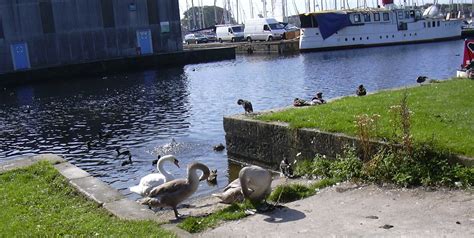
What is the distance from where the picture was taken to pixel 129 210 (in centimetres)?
877

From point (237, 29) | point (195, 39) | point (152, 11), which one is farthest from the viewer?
point (195, 39)

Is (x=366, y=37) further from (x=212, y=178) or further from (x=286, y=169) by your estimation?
(x=286, y=169)

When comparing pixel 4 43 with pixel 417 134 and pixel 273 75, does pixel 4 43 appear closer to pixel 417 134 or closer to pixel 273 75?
pixel 273 75

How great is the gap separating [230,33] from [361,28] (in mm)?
Answer: 25989

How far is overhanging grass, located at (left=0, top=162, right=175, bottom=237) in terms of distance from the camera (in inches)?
302

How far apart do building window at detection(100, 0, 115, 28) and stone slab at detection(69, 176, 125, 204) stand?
48563mm

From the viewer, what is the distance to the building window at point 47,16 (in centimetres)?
5303

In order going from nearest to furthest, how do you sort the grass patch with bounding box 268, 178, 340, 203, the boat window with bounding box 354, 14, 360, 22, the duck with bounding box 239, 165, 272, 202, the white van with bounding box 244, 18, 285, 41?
the duck with bounding box 239, 165, 272, 202
the grass patch with bounding box 268, 178, 340, 203
the boat window with bounding box 354, 14, 360, 22
the white van with bounding box 244, 18, 285, 41

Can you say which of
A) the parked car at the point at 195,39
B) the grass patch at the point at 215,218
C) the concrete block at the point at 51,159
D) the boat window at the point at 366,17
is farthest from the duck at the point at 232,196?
the parked car at the point at 195,39

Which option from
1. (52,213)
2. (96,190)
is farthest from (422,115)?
(52,213)

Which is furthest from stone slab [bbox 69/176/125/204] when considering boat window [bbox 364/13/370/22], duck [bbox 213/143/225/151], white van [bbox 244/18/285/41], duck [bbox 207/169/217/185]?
white van [bbox 244/18/285/41]

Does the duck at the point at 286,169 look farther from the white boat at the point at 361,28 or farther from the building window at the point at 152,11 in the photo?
the white boat at the point at 361,28

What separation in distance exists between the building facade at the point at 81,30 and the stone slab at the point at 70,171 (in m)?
42.5

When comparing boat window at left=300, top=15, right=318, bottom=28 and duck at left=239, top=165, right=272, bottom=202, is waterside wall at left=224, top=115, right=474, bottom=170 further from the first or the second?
boat window at left=300, top=15, right=318, bottom=28
